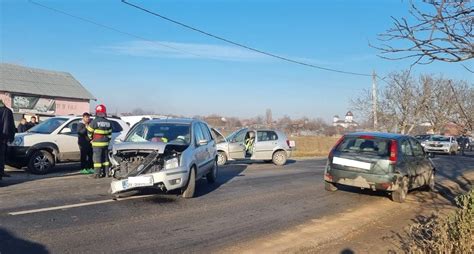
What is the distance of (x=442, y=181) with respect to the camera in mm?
15484

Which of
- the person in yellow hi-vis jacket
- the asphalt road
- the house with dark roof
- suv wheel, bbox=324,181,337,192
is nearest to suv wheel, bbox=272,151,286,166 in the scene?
the asphalt road

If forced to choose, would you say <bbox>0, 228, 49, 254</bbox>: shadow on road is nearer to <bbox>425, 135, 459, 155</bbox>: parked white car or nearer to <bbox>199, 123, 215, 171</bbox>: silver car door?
<bbox>199, 123, 215, 171</bbox>: silver car door

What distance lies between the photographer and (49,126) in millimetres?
13367

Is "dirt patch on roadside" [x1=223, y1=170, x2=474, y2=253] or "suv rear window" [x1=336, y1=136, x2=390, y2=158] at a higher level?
"suv rear window" [x1=336, y1=136, x2=390, y2=158]

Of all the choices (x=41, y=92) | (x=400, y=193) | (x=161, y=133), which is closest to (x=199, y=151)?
(x=161, y=133)

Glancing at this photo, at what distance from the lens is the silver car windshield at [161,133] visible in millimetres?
9895

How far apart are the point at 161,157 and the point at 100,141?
10.7 ft

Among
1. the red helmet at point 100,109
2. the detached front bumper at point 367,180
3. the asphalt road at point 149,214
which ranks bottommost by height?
the asphalt road at point 149,214

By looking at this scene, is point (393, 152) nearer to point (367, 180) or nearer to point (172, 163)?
point (367, 180)

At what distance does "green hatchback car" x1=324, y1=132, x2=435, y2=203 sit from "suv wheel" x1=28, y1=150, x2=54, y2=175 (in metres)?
7.61

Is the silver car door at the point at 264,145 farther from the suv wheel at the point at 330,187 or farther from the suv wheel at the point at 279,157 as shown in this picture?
the suv wheel at the point at 330,187

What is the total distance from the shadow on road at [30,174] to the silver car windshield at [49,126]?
1188mm

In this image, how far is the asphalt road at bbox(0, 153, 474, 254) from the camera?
19.4 feet

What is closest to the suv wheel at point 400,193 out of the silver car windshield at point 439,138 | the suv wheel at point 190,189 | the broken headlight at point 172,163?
the suv wheel at point 190,189
